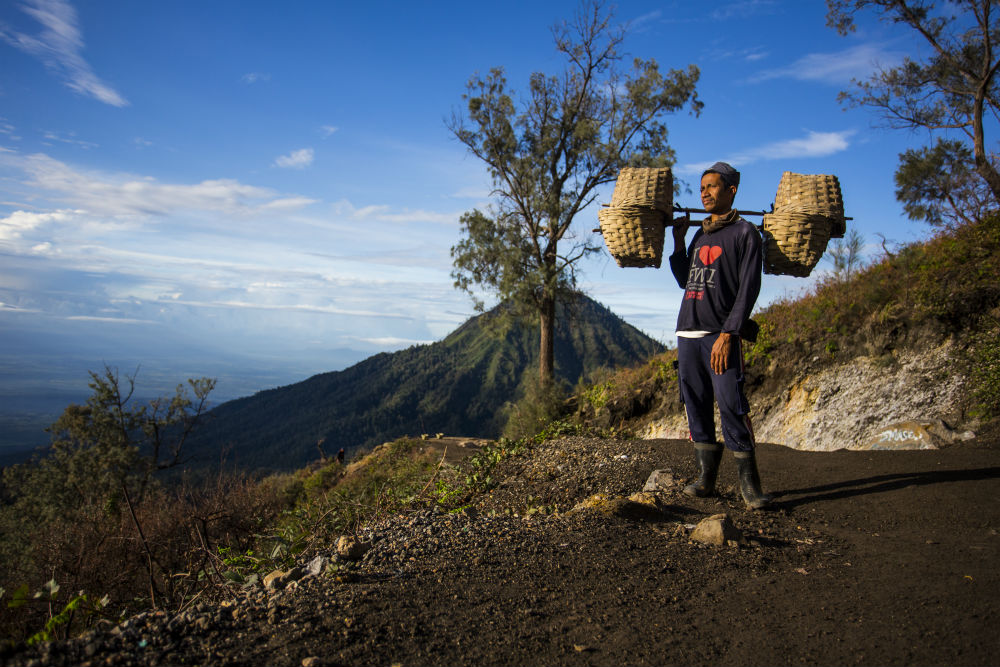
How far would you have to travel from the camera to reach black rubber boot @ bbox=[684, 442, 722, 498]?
4.29m

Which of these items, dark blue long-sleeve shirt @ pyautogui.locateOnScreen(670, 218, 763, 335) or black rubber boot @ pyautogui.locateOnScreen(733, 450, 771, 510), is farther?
black rubber boot @ pyautogui.locateOnScreen(733, 450, 771, 510)

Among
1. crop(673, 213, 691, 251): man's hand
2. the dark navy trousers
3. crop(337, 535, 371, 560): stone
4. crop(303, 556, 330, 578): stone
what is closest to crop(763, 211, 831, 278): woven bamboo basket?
crop(673, 213, 691, 251): man's hand

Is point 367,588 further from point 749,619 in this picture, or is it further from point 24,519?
point 24,519

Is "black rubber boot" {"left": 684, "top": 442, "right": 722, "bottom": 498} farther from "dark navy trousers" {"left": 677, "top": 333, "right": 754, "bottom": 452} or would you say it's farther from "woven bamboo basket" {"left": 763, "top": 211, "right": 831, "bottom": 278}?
"woven bamboo basket" {"left": 763, "top": 211, "right": 831, "bottom": 278}

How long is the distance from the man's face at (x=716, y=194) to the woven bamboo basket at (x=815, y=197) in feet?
1.07

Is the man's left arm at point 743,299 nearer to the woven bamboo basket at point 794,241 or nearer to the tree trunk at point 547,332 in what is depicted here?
the woven bamboo basket at point 794,241

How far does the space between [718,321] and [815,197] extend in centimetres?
104

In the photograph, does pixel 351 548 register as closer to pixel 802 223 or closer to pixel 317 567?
pixel 317 567

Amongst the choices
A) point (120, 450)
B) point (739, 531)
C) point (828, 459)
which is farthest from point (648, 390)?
point (120, 450)

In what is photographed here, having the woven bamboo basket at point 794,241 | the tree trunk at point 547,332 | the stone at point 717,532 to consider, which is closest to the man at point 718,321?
the woven bamboo basket at point 794,241

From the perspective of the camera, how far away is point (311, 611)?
217 centimetres

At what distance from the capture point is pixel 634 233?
159 inches

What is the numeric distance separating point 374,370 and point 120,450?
4288 cm

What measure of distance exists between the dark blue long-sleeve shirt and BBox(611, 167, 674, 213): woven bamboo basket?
0.41 m
